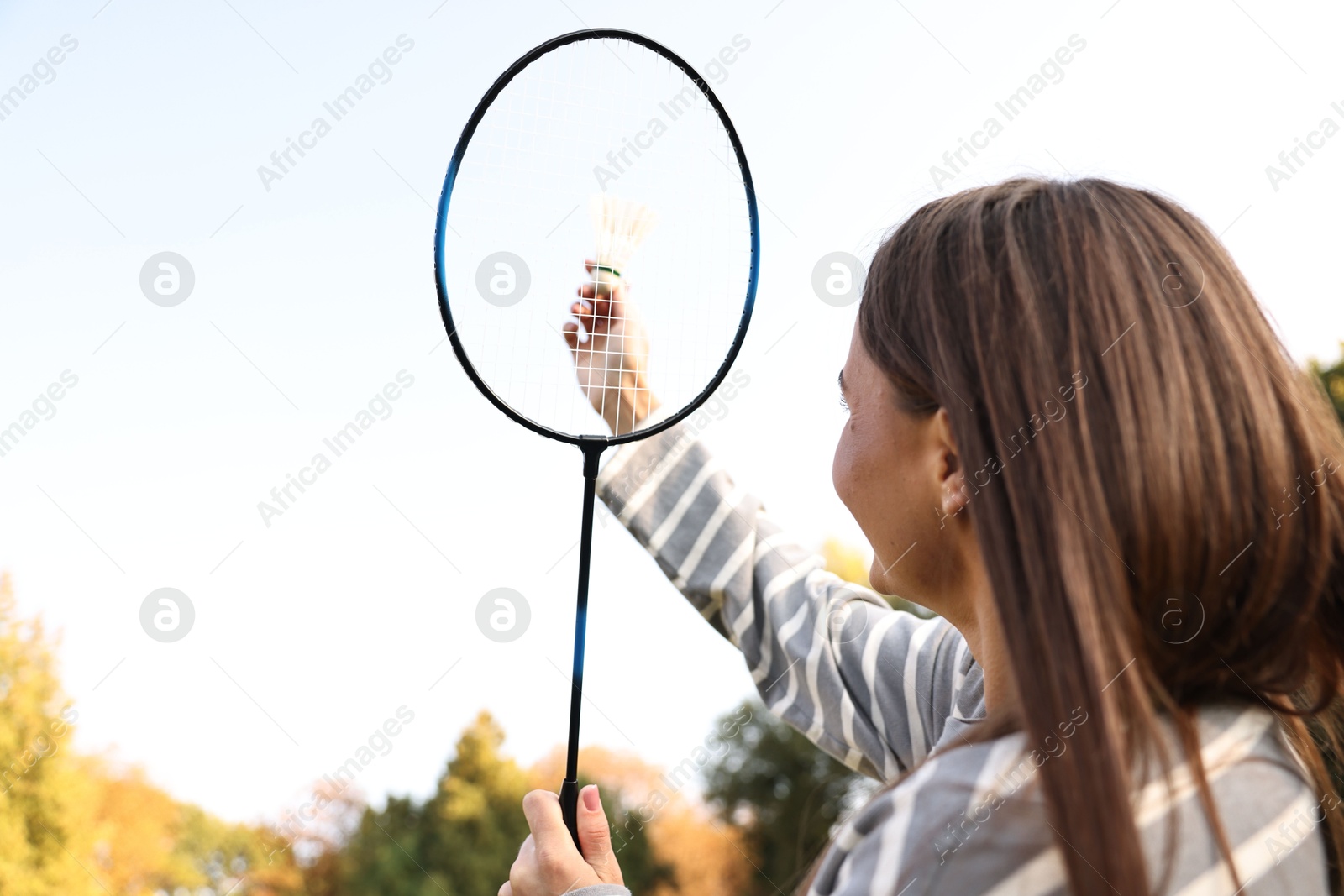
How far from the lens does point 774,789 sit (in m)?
20.0

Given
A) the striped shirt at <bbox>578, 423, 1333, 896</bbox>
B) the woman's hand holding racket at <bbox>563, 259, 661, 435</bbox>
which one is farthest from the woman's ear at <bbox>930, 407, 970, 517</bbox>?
the woman's hand holding racket at <bbox>563, 259, 661, 435</bbox>

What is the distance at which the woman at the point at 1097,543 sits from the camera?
1080 mm

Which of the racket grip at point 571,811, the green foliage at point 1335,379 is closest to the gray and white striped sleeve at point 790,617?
the racket grip at point 571,811

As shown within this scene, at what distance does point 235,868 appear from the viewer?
82.9 feet

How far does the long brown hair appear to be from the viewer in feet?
3.63

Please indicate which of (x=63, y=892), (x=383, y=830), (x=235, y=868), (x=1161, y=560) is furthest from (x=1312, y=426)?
(x=235, y=868)

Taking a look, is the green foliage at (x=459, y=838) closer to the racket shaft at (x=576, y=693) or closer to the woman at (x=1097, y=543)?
the racket shaft at (x=576, y=693)

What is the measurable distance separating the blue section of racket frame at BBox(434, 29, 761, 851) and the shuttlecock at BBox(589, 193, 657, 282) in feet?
0.81

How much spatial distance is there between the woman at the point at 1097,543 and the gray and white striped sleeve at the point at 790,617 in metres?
0.51

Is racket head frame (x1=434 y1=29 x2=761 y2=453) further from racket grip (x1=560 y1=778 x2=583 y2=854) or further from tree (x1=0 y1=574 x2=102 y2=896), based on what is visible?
tree (x1=0 y1=574 x2=102 y2=896)

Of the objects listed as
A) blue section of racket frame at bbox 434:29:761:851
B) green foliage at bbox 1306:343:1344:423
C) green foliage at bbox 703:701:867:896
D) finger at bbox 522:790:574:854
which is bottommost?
green foliage at bbox 703:701:867:896

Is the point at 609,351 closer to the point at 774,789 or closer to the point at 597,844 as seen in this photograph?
the point at 597,844

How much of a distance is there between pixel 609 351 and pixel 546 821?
0.98 meters

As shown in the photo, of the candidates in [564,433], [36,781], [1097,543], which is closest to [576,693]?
[564,433]
